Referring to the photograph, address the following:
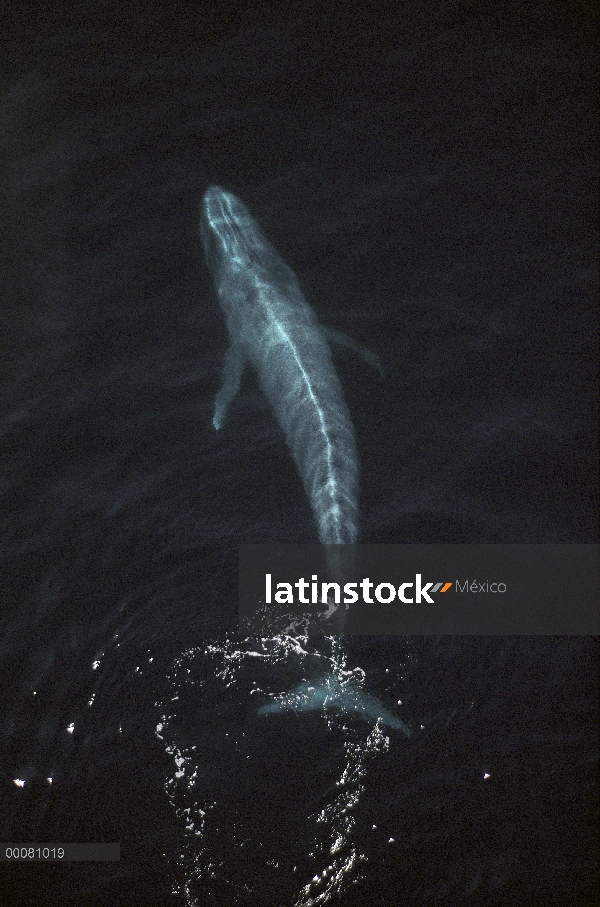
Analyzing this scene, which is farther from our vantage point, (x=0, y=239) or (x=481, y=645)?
(x=0, y=239)

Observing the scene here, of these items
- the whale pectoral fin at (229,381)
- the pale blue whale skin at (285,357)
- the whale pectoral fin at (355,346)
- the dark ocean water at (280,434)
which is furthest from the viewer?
the whale pectoral fin at (355,346)

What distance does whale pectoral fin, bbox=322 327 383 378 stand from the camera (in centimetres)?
1405

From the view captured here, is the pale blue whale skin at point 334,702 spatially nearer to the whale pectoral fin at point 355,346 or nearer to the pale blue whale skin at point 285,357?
the pale blue whale skin at point 285,357

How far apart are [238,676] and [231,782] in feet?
4.73

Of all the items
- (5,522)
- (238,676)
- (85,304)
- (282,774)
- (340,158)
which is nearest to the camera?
(282,774)

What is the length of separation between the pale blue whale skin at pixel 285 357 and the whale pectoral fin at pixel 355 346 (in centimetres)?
16

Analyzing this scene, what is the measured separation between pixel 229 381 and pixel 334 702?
6512 mm

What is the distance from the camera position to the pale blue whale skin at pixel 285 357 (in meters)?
12.5

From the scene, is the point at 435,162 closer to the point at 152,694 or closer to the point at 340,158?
the point at 340,158

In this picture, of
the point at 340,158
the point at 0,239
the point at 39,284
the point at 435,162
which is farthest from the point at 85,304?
the point at 435,162

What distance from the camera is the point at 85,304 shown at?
1541 centimetres

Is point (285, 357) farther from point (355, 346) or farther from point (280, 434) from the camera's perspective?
point (280, 434)

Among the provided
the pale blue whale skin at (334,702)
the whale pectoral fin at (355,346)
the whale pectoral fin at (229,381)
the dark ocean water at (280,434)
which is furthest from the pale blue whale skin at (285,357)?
the pale blue whale skin at (334,702)

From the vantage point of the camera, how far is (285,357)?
14.2 meters
